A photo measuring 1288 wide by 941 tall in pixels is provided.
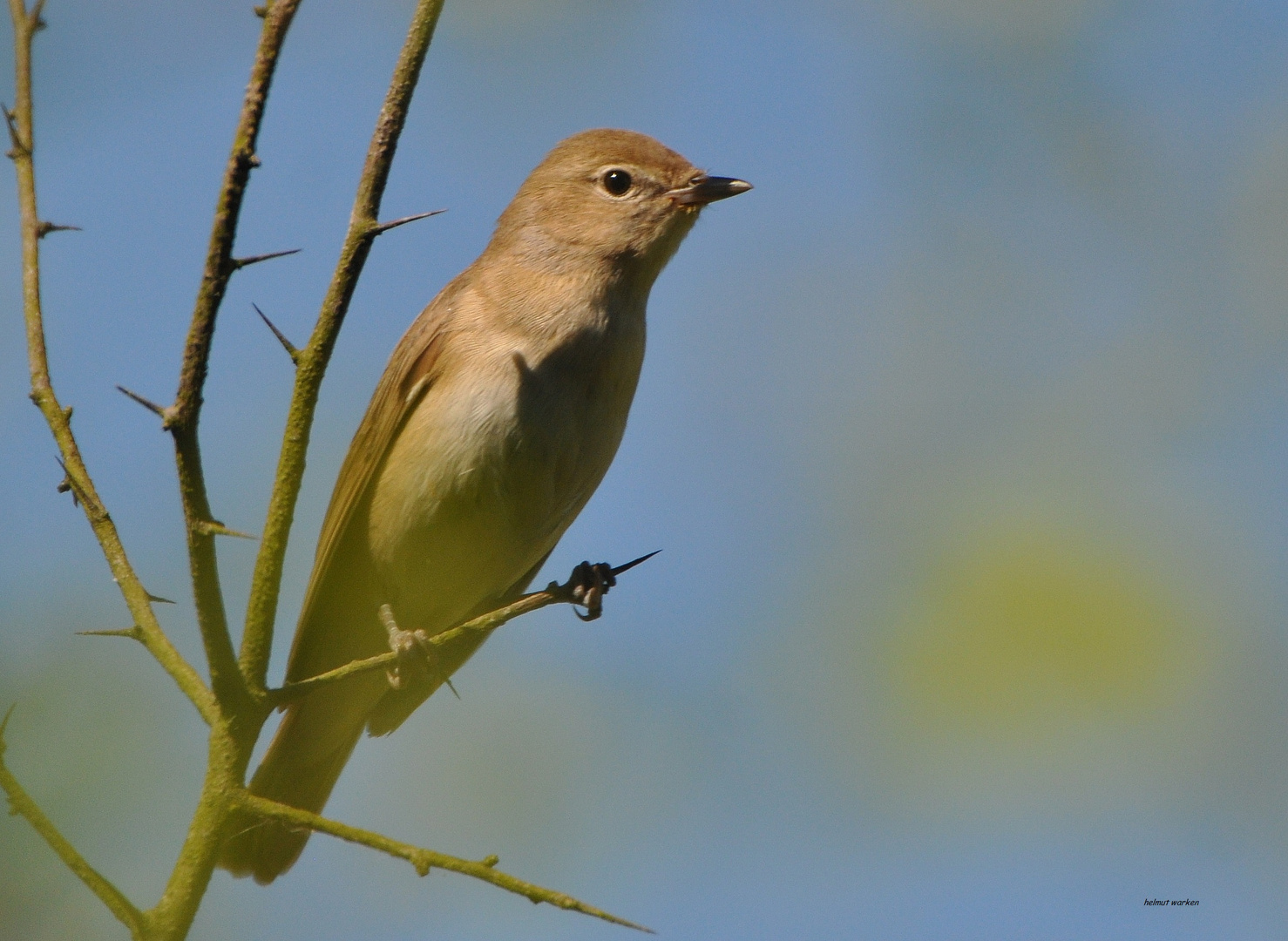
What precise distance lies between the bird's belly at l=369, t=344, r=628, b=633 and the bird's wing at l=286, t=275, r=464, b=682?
0.08 m

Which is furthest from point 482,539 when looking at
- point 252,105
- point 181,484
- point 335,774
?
point 252,105

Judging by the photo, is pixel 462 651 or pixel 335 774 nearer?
pixel 462 651

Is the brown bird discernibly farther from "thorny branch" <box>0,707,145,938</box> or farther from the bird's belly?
"thorny branch" <box>0,707,145,938</box>

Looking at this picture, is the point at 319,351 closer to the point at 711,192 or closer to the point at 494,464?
the point at 494,464

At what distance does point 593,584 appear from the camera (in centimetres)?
443

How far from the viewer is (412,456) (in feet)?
16.5

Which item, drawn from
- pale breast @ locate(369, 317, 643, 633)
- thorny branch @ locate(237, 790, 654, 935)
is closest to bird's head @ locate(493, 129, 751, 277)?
pale breast @ locate(369, 317, 643, 633)

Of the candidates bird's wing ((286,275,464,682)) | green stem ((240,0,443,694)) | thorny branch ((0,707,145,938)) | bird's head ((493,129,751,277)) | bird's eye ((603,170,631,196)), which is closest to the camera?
thorny branch ((0,707,145,938))

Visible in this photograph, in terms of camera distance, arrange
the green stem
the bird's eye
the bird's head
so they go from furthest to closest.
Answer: the bird's eye < the bird's head < the green stem

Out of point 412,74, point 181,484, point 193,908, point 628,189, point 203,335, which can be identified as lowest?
point 193,908

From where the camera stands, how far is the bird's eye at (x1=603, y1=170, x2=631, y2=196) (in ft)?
19.3

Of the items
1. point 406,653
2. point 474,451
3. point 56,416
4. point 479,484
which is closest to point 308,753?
point 406,653

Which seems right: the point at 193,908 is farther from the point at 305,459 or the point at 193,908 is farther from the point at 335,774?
the point at 335,774

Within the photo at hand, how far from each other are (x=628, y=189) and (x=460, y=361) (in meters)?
1.37
